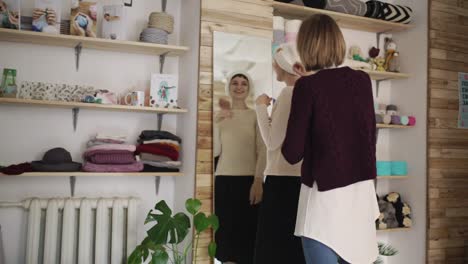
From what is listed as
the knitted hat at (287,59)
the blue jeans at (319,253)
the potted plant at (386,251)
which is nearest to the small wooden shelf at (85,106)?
the knitted hat at (287,59)

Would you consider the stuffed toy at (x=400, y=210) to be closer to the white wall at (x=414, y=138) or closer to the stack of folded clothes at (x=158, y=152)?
the white wall at (x=414, y=138)

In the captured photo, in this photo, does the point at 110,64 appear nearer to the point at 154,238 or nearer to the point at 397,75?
the point at 154,238

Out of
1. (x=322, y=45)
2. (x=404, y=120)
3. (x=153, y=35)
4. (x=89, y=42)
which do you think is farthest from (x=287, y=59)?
(x=404, y=120)

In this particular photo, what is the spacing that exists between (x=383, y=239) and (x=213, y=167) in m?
1.71

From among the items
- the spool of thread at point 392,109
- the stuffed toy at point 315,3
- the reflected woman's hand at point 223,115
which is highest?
the stuffed toy at point 315,3

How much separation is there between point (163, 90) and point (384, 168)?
5.56 feet

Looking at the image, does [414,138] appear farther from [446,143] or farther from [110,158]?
[110,158]

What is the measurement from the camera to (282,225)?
1928 mm

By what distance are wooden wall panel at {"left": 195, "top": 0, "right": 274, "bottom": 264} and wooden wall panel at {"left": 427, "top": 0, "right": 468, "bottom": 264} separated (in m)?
1.51

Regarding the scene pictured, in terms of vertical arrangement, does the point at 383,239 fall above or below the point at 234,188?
below

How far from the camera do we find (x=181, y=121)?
2.81m

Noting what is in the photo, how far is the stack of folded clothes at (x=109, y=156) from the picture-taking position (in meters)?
2.47

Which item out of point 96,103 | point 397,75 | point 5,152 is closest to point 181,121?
point 96,103

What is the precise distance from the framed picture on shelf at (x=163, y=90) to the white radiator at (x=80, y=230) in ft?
1.95
